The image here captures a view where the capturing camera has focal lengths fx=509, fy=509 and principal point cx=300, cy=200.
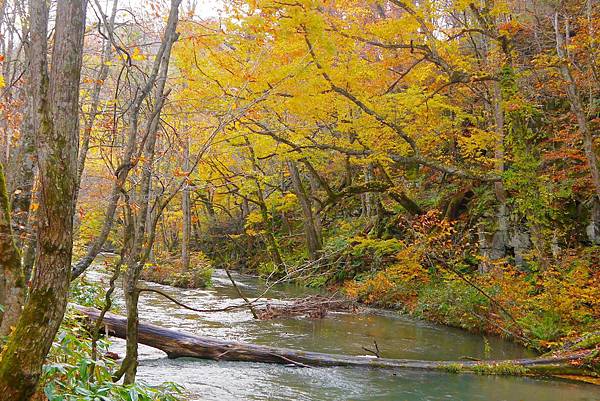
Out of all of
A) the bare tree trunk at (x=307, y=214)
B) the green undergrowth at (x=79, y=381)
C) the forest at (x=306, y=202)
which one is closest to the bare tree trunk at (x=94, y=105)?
the forest at (x=306, y=202)

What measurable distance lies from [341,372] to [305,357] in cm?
61

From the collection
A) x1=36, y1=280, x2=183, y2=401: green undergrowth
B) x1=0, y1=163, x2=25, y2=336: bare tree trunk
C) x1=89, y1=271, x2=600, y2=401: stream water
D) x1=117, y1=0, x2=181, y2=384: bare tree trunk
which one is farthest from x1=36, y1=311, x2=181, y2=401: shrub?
x1=89, y1=271, x2=600, y2=401: stream water

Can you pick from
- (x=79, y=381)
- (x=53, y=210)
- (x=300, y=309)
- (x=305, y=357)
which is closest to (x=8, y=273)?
(x=79, y=381)

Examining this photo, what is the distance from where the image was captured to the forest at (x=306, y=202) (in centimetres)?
366

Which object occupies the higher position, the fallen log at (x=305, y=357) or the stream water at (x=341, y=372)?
the fallen log at (x=305, y=357)

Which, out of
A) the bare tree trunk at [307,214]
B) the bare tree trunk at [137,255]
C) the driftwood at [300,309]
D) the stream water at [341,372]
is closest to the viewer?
the bare tree trunk at [137,255]

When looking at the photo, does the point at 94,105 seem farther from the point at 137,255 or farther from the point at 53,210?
the point at 53,210

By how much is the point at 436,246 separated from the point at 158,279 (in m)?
11.2

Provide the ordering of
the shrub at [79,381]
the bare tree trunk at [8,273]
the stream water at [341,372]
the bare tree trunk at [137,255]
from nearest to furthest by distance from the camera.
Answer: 1. the shrub at [79,381]
2. the bare tree trunk at [8,273]
3. the bare tree trunk at [137,255]
4. the stream water at [341,372]

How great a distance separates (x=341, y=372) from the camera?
7496 millimetres

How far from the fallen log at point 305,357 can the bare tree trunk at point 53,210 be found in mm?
4822

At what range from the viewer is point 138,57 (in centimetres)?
493

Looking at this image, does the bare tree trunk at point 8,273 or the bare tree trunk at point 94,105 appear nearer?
the bare tree trunk at point 8,273

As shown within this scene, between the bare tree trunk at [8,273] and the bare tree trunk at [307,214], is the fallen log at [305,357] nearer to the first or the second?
the bare tree trunk at [8,273]
